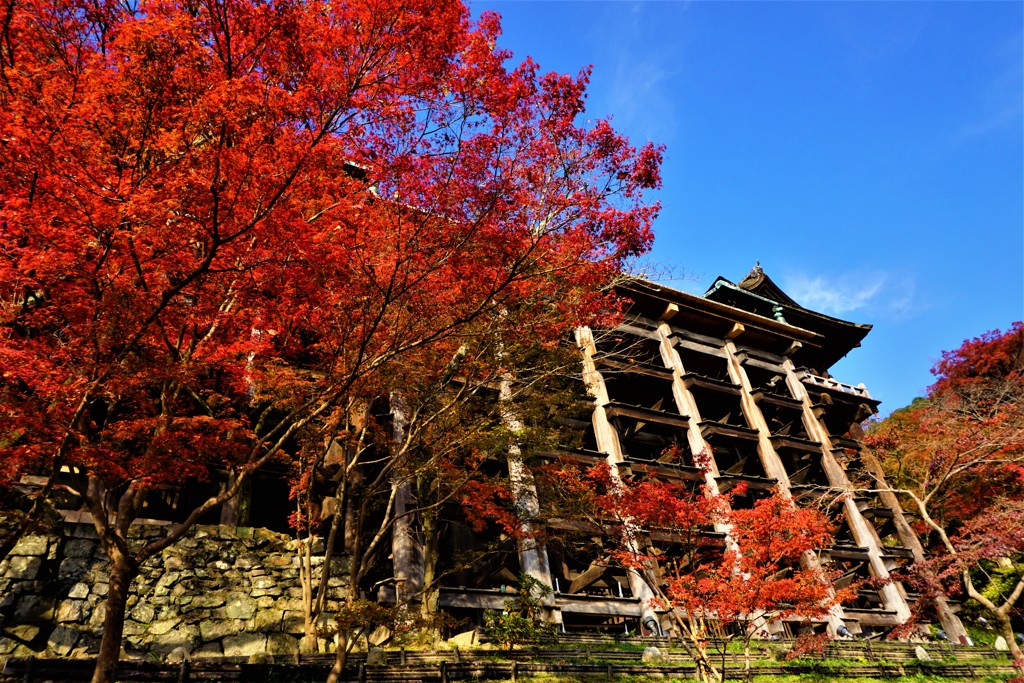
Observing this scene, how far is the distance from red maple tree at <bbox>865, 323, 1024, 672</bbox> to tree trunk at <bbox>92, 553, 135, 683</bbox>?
676 inches

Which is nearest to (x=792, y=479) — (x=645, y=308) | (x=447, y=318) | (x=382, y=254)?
(x=645, y=308)

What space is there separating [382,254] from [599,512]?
9904 mm

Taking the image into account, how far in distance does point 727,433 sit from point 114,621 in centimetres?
2352

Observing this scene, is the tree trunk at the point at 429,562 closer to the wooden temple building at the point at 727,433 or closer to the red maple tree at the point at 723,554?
the wooden temple building at the point at 727,433

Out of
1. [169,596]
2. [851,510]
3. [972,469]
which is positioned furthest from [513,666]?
[851,510]

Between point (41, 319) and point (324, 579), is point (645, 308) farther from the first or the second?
point (41, 319)

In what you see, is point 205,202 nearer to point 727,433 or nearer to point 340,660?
point 340,660

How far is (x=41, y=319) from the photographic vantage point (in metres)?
10.1

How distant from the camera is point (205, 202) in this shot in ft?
27.6

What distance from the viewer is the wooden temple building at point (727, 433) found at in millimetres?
19266

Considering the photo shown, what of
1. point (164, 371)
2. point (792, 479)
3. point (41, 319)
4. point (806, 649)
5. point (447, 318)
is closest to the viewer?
point (164, 371)

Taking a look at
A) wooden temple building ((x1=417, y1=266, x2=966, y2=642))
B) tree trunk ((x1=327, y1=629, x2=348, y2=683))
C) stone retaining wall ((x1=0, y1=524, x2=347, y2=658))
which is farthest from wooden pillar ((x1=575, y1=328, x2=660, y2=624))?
tree trunk ((x1=327, y1=629, x2=348, y2=683))

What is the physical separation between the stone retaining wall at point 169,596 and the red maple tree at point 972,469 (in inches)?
635

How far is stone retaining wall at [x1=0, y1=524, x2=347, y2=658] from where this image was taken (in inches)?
459
